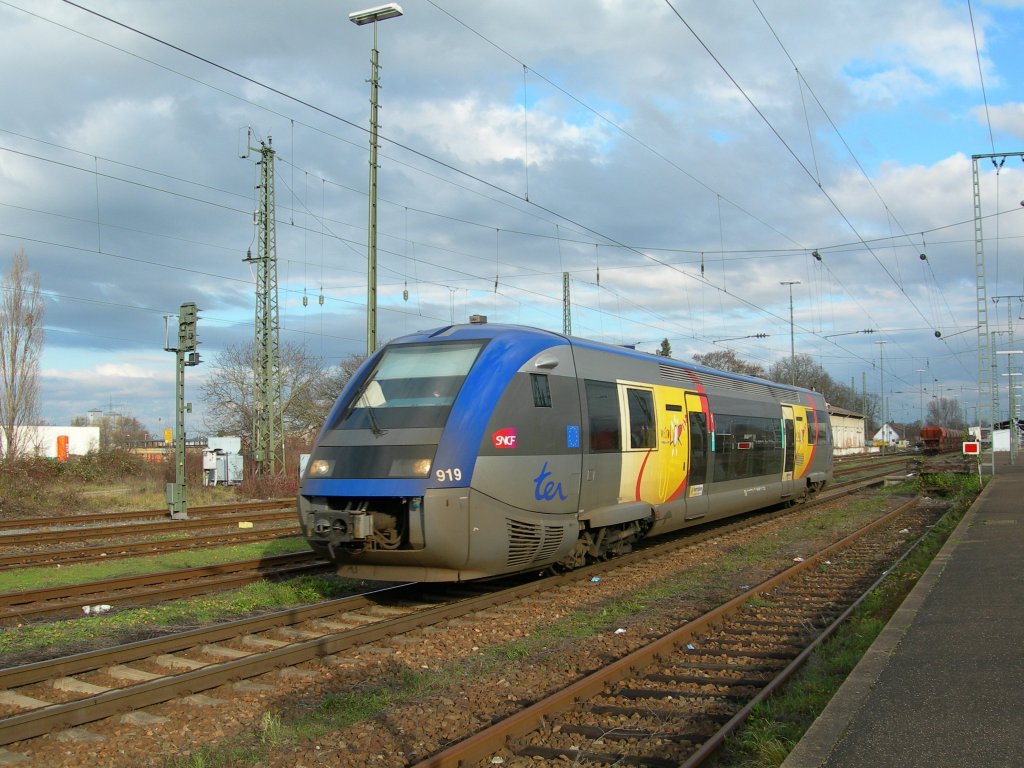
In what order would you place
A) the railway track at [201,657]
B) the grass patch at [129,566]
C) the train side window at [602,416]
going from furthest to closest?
the grass patch at [129,566] → the train side window at [602,416] → the railway track at [201,657]

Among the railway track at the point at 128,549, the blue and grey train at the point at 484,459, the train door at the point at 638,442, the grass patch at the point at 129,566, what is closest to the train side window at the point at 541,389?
the blue and grey train at the point at 484,459

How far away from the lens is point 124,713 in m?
5.61

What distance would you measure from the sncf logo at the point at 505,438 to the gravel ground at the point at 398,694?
179 centimetres

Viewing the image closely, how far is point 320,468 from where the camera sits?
9.12 meters

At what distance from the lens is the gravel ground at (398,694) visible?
16.4ft

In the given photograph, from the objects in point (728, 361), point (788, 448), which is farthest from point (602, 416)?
point (728, 361)

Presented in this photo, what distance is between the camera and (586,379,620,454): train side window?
10500mm

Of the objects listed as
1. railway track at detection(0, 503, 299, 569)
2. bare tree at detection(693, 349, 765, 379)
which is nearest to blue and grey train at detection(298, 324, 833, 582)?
railway track at detection(0, 503, 299, 569)

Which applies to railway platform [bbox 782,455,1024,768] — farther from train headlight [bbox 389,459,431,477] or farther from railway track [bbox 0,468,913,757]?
train headlight [bbox 389,459,431,477]

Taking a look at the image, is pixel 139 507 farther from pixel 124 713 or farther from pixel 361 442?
pixel 124 713

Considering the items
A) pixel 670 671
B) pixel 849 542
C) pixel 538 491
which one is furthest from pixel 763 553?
pixel 670 671

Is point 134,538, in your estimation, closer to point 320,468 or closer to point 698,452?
point 320,468

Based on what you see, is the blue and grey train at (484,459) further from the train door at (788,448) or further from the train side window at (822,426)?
the train side window at (822,426)

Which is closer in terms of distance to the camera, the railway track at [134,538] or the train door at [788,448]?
the railway track at [134,538]
